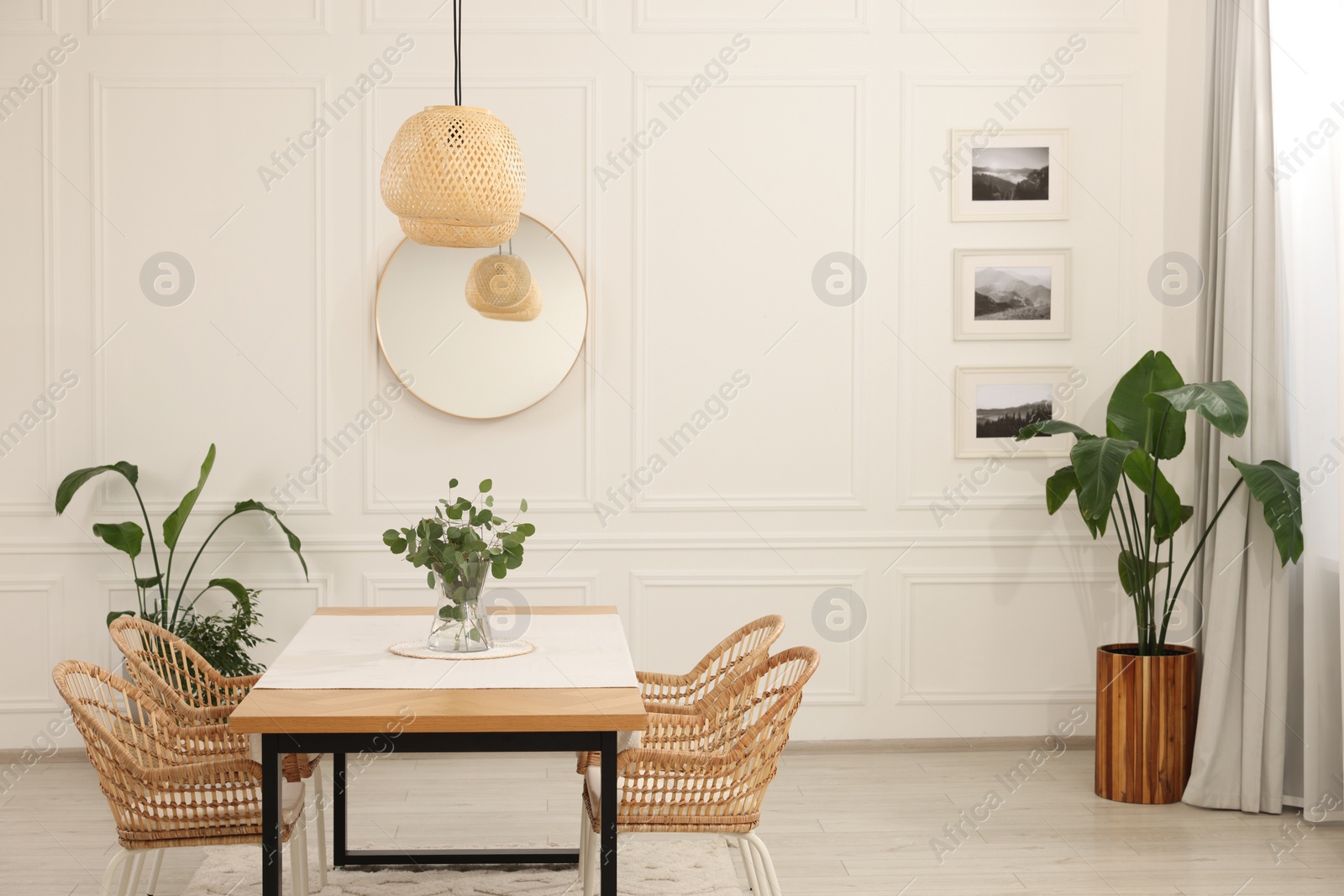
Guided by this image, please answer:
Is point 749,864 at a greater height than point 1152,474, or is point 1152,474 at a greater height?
point 1152,474

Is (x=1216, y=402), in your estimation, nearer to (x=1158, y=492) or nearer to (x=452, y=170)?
(x=1158, y=492)

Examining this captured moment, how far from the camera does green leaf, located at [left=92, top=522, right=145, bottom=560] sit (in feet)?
13.6

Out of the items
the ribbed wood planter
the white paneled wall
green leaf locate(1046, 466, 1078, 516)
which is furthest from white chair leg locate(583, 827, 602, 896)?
green leaf locate(1046, 466, 1078, 516)

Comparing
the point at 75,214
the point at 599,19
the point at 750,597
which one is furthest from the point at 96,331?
the point at 750,597

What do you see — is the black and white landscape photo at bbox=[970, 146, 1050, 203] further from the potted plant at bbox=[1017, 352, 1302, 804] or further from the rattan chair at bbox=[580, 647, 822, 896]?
the rattan chair at bbox=[580, 647, 822, 896]

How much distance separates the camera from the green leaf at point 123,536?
413cm

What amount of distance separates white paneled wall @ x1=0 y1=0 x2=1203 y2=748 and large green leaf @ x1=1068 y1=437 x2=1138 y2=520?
742 mm

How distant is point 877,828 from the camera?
3.78 m

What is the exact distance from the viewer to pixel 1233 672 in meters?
3.95

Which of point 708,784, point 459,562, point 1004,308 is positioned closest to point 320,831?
point 459,562

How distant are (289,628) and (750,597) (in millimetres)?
1817

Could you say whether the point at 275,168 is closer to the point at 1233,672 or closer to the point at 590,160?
the point at 590,160

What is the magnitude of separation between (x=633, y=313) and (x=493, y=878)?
7.17 ft

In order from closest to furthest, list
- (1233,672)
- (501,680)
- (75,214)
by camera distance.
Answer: (501,680), (1233,672), (75,214)
